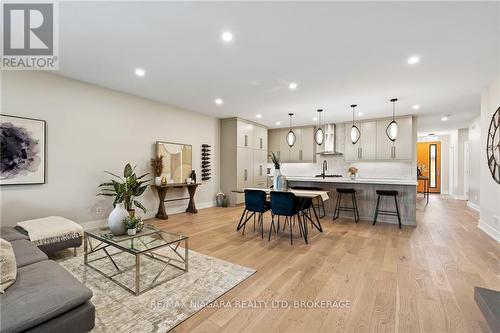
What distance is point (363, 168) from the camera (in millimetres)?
7523

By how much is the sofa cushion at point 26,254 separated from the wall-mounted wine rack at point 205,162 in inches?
173

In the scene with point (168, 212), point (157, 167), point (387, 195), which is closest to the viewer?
point (387, 195)

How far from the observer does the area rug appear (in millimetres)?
1767

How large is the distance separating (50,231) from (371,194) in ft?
18.8

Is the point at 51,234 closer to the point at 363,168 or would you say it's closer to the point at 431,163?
the point at 363,168

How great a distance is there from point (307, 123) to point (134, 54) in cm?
589

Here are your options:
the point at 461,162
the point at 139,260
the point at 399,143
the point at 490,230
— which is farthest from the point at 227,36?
the point at 461,162

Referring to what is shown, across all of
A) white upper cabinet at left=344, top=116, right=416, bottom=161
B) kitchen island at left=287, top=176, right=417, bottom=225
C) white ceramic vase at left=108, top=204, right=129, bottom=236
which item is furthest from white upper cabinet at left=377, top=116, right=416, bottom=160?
white ceramic vase at left=108, top=204, right=129, bottom=236

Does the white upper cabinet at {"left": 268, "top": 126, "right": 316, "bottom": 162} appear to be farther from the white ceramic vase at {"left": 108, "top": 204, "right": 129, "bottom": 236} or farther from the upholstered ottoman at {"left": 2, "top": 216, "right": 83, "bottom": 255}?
the upholstered ottoman at {"left": 2, "top": 216, "right": 83, "bottom": 255}

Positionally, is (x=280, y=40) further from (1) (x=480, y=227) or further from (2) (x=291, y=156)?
(2) (x=291, y=156)

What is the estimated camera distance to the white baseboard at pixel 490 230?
12.4ft

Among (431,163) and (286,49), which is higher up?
(286,49)

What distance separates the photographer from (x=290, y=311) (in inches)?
75.9

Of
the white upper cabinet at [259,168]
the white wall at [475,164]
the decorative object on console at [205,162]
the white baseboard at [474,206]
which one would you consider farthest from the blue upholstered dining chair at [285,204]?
the white baseboard at [474,206]
